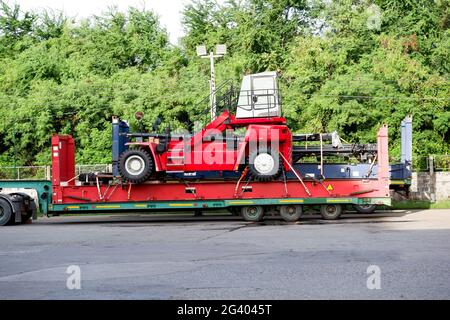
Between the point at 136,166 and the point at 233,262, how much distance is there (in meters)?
10.4

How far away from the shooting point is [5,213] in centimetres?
2225

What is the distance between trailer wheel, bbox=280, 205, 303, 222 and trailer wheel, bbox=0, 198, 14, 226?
27.4 ft

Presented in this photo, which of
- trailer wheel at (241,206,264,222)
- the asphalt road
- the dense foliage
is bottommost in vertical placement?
the asphalt road

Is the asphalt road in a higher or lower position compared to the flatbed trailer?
lower

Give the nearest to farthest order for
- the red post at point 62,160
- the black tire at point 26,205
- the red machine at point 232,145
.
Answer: the red machine at point 232,145
the red post at point 62,160
the black tire at point 26,205

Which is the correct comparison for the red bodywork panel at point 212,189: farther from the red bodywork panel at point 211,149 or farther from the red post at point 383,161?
the red bodywork panel at point 211,149

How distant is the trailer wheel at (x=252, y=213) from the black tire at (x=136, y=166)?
3.14 m

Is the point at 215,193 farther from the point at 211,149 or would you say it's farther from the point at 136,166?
the point at 136,166

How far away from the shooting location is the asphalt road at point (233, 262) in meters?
9.29

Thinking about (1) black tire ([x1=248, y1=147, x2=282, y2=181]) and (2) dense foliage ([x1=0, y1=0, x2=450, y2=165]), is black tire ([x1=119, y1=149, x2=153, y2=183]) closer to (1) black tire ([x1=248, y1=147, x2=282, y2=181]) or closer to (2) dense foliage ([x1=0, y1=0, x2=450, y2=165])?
(1) black tire ([x1=248, y1=147, x2=282, y2=181])

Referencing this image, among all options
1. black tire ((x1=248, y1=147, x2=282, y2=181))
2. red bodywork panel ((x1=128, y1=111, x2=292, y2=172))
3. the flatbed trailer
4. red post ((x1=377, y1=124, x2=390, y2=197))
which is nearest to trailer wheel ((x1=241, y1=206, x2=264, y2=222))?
the flatbed trailer

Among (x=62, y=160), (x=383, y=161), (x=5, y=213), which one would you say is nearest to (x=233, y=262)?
(x=383, y=161)

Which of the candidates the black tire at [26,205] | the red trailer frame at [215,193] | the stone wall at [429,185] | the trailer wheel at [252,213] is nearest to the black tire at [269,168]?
the red trailer frame at [215,193]

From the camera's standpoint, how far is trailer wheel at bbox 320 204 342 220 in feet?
72.9
